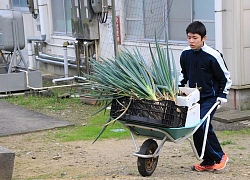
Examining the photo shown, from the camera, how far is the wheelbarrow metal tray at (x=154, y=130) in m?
5.34

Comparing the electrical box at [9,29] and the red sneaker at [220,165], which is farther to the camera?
the electrical box at [9,29]

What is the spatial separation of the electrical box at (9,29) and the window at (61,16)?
2.62 meters

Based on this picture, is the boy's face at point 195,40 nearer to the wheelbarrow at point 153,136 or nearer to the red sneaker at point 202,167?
the wheelbarrow at point 153,136

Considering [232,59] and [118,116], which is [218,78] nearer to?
[118,116]

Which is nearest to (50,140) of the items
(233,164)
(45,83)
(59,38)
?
(233,164)

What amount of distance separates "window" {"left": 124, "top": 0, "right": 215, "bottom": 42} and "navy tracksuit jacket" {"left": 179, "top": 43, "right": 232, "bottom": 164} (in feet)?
13.8

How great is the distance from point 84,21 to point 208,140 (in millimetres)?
7459

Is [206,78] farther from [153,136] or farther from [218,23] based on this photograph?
[218,23]

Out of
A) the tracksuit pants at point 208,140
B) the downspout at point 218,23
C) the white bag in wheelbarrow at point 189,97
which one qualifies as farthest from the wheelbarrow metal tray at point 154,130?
the downspout at point 218,23

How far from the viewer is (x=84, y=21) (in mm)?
12891

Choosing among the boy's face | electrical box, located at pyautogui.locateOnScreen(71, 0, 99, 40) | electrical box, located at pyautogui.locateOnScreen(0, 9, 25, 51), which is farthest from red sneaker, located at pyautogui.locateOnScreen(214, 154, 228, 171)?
electrical box, located at pyautogui.locateOnScreen(0, 9, 25, 51)

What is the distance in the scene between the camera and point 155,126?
5.33 metres

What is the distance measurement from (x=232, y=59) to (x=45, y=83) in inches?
241

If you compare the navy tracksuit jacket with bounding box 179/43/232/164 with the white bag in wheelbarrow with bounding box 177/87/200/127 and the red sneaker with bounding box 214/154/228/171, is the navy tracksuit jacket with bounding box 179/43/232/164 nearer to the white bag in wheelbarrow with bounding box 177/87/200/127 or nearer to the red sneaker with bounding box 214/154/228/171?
the red sneaker with bounding box 214/154/228/171
